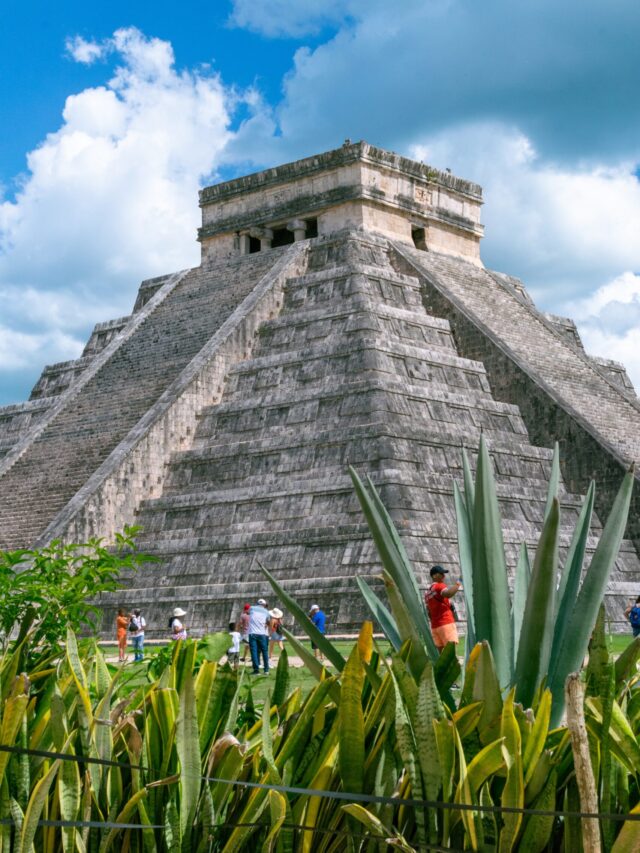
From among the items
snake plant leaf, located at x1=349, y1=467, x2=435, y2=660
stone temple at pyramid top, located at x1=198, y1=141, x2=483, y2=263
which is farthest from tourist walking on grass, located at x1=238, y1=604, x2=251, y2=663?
stone temple at pyramid top, located at x1=198, y1=141, x2=483, y2=263

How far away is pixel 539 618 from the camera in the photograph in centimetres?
338

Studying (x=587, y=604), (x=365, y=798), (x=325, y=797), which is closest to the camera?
(x=365, y=798)

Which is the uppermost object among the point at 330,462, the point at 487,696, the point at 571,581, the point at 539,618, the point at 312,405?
the point at 312,405

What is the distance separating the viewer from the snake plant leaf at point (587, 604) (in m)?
3.44

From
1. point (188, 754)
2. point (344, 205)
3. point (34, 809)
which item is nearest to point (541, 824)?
point (188, 754)

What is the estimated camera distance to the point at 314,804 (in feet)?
10.4

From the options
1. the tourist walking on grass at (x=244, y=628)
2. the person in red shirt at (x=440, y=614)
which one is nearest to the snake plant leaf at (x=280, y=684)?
the person in red shirt at (x=440, y=614)

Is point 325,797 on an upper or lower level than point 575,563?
lower

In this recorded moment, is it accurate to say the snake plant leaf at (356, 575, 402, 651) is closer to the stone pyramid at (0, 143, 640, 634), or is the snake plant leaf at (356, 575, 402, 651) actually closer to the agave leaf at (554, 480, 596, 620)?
the agave leaf at (554, 480, 596, 620)

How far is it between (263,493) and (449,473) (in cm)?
241

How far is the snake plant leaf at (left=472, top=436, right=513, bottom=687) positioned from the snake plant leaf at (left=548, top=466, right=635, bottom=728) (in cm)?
16

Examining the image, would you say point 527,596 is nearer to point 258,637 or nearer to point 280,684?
point 280,684

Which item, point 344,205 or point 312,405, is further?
point 344,205

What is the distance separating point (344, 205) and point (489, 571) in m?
18.9
